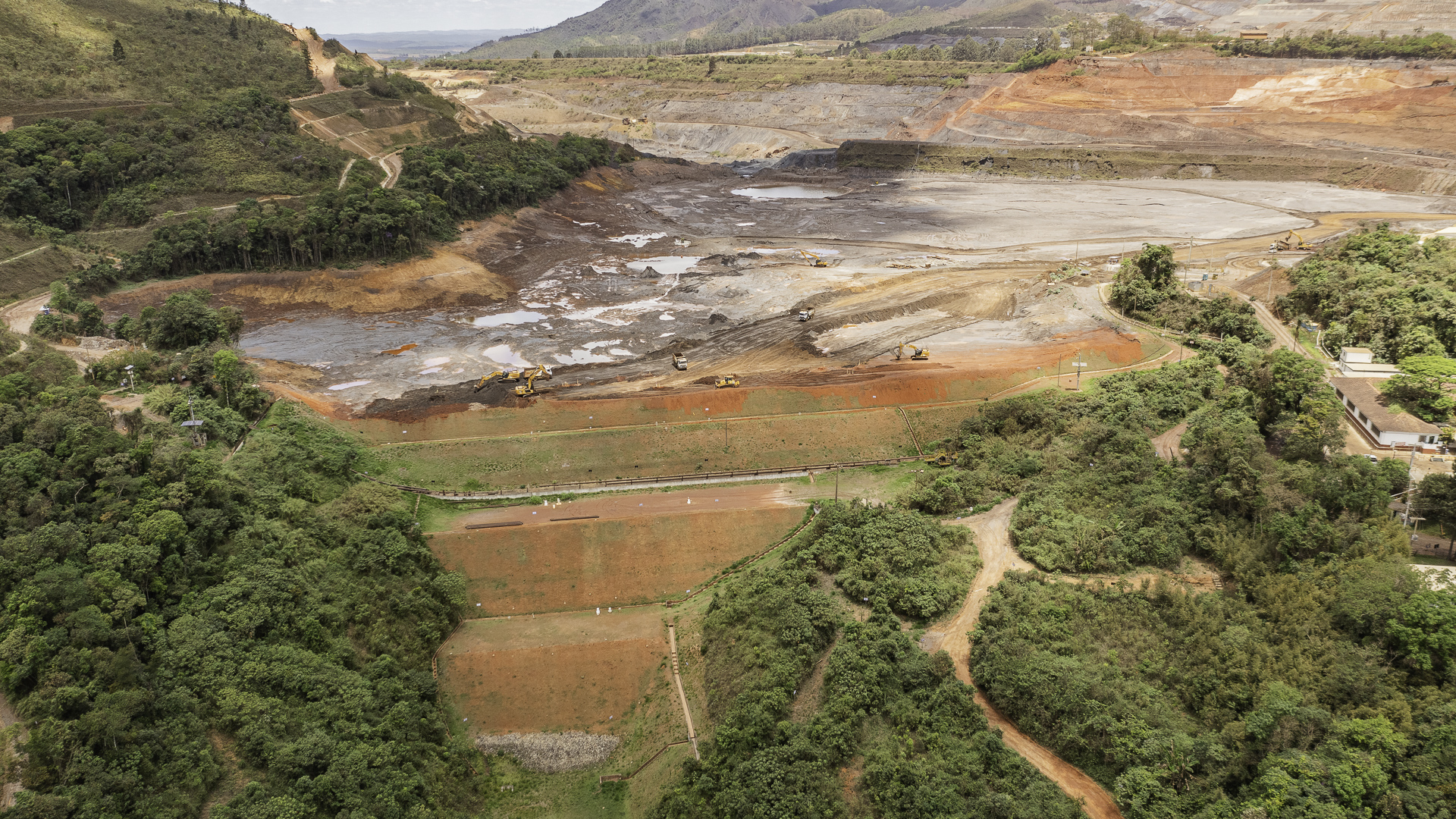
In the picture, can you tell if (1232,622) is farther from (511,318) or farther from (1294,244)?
(1294,244)

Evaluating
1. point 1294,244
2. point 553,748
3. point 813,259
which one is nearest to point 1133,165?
point 1294,244

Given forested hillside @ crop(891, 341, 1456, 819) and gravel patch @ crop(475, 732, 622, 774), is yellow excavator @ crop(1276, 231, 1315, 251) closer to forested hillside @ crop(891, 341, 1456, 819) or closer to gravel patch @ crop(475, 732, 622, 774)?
forested hillside @ crop(891, 341, 1456, 819)

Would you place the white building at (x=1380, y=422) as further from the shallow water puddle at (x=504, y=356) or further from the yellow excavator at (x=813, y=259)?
the shallow water puddle at (x=504, y=356)

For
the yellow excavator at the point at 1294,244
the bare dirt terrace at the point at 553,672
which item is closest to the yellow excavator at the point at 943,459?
the bare dirt terrace at the point at 553,672

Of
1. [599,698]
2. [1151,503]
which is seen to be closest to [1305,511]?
[1151,503]

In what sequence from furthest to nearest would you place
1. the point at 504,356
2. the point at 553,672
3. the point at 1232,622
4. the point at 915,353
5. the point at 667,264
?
the point at 667,264, the point at 504,356, the point at 915,353, the point at 553,672, the point at 1232,622

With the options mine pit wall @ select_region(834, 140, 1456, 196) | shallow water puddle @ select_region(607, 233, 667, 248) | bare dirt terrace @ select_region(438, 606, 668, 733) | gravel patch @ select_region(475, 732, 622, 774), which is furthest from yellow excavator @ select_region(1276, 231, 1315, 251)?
gravel patch @ select_region(475, 732, 622, 774)

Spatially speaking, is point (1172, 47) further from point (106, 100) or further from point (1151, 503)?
point (106, 100)
